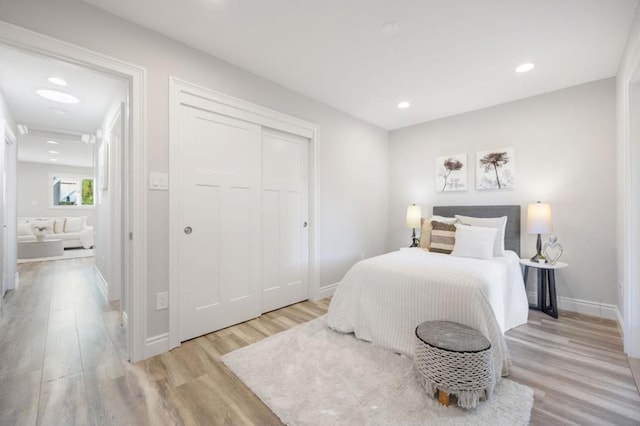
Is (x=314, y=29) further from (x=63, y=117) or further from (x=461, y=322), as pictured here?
(x=63, y=117)

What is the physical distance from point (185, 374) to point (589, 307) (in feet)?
12.9

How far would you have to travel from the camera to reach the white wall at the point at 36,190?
25.4ft

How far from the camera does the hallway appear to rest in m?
1.46

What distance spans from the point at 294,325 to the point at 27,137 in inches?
254

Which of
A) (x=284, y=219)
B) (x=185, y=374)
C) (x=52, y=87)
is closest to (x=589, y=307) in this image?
(x=284, y=219)

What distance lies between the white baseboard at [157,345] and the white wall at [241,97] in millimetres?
52

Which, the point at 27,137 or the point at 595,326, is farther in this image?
the point at 27,137

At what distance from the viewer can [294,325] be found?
8.54 feet

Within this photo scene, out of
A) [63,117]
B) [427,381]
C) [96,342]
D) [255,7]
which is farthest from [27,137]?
[427,381]

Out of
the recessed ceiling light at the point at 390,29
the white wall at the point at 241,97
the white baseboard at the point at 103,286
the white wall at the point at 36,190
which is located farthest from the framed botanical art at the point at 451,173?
the white wall at the point at 36,190

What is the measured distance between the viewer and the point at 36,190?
311 inches

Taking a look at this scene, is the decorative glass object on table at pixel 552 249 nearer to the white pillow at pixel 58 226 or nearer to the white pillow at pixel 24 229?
the white pillow at pixel 24 229

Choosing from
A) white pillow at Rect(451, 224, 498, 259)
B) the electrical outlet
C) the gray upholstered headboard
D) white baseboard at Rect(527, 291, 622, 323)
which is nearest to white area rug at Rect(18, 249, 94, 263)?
the electrical outlet

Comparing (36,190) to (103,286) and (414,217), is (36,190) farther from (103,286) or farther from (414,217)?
(414,217)
